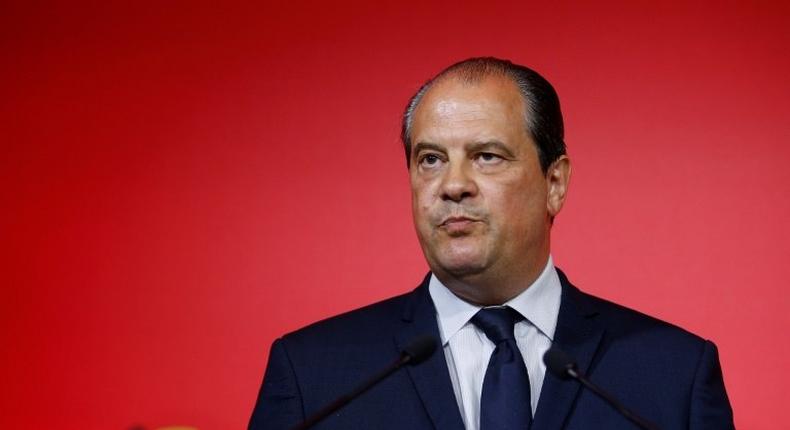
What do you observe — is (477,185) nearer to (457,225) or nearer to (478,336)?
(457,225)

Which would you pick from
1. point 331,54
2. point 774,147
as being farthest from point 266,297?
point 774,147

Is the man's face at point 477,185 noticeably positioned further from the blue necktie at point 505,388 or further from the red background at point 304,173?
the red background at point 304,173

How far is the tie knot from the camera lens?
6.15 ft

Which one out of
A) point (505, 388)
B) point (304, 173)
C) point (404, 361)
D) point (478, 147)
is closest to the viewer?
point (404, 361)

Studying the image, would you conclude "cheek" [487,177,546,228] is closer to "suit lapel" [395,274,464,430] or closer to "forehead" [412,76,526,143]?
"forehead" [412,76,526,143]

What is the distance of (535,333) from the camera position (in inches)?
76.0

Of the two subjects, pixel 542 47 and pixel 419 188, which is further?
pixel 542 47

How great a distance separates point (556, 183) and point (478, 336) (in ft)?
1.08

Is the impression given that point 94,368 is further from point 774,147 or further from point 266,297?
point 774,147

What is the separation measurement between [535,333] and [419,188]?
31 cm

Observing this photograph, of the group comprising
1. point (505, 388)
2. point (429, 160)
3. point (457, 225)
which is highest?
point (429, 160)

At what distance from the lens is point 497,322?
1.89 m

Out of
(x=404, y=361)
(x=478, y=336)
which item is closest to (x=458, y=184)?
(x=478, y=336)

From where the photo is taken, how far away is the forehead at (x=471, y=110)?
6.28 feet
